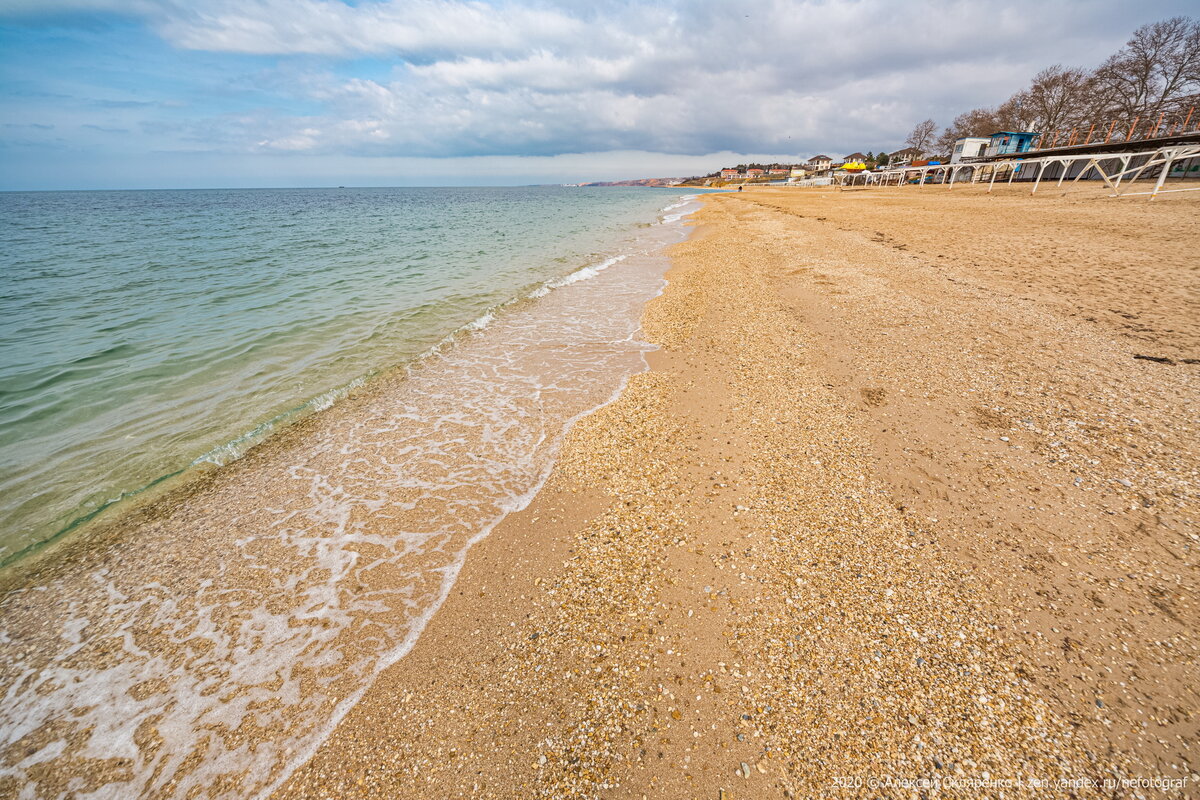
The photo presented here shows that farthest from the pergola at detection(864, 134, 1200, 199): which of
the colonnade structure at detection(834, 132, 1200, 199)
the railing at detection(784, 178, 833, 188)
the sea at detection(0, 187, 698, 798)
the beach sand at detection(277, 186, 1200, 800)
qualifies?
the sea at detection(0, 187, 698, 798)

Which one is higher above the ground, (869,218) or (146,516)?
(869,218)

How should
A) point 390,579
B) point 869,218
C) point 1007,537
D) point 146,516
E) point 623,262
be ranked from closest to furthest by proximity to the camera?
point 1007,537, point 390,579, point 146,516, point 623,262, point 869,218

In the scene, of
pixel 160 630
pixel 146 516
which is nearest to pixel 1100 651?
pixel 160 630

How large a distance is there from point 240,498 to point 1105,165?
6090cm

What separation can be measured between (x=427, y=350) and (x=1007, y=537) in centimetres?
1120

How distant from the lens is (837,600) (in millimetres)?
3609

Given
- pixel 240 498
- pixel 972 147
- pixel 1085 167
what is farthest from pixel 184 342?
pixel 972 147

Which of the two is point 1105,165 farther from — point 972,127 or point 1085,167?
point 972,127

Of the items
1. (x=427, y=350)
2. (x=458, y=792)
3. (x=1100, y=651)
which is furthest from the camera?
(x=427, y=350)

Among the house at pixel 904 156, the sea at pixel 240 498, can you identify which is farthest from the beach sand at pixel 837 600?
the house at pixel 904 156

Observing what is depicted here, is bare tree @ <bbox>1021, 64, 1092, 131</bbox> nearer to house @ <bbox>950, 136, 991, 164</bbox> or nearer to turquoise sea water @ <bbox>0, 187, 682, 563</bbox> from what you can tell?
house @ <bbox>950, 136, 991, 164</bbox>

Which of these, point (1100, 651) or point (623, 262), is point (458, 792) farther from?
point (623, 262)

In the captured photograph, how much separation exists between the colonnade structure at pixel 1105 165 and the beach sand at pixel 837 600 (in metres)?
26.8

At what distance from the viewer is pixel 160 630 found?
4129mm
